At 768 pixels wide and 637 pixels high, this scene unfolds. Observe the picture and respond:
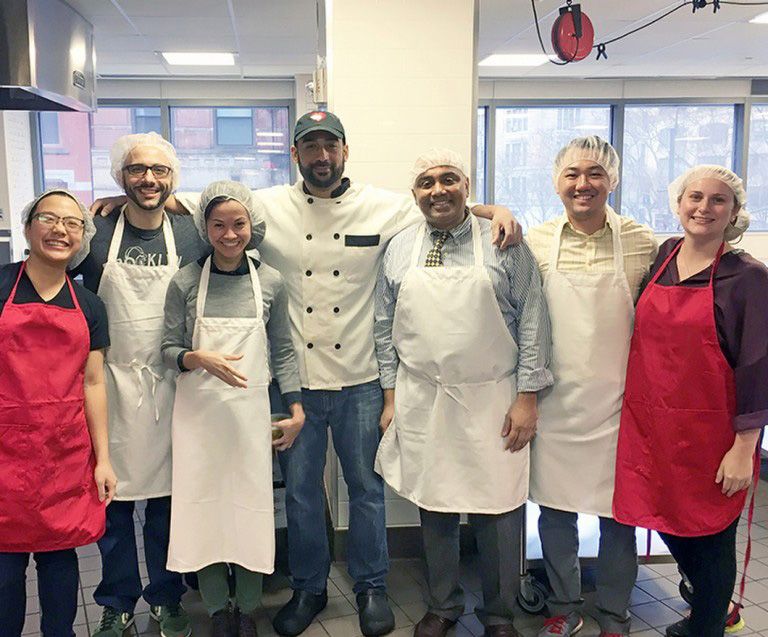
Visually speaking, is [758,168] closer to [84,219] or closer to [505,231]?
[505,231]

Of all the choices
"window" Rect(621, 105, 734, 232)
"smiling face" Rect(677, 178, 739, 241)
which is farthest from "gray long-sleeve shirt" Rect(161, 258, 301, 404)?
"window" Rect(621, 105, 734, 232)

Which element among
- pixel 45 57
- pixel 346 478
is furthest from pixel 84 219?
pixel 45 57

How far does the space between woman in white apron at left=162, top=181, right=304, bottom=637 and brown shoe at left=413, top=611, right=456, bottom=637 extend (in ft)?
1.69

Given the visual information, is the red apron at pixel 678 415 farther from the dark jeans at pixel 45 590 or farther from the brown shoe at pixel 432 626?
the dark jeans at pixel 45 590

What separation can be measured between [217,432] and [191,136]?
5.69 m

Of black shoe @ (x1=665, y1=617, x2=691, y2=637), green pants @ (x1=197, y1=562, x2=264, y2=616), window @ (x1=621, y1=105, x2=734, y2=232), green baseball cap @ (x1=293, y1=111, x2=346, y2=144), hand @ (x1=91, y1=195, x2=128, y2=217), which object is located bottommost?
black shoe @ (x1=665, y1=617, x2=691, y2=637)

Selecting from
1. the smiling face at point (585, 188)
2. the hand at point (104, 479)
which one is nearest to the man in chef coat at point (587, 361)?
the smiling face at point (585, 188)

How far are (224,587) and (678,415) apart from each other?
4.41 feet

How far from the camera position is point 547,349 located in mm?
1997

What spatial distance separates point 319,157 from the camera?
6.86ft

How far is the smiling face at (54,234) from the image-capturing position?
1744mm

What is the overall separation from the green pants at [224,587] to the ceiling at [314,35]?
3.14m

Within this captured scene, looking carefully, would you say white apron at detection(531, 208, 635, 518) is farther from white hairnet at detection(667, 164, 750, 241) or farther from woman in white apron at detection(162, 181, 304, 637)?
woman in white apron at detection(162, 181, 304, 637)

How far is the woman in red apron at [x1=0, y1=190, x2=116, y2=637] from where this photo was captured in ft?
5.59
